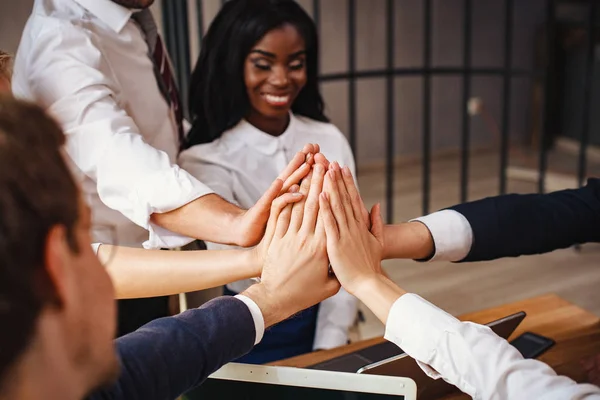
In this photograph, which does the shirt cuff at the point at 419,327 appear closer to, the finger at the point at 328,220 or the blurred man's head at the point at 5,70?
the finger at the point at 328,220

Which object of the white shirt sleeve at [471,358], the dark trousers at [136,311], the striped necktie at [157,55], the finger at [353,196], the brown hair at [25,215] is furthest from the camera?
the striped necktie at [157,55]

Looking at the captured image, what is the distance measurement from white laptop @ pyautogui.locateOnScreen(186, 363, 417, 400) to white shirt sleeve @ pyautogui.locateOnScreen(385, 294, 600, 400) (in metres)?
0.06

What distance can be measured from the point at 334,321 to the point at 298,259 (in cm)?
49

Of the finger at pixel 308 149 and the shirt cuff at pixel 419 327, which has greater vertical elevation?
the finger at pixel 308 149

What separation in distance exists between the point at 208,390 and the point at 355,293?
0.25 metres

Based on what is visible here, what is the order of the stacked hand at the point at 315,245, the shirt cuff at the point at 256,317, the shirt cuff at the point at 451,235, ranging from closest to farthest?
the shirt cuff at the point at 256,317 < the stacked hand at the point at 315,245 < the shirt cuff at the point at 451,235

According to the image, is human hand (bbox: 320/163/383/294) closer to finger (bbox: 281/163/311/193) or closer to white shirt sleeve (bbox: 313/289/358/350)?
finger (bbox: 281/163/311/193)

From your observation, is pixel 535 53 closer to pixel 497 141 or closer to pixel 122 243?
pixel 497 141

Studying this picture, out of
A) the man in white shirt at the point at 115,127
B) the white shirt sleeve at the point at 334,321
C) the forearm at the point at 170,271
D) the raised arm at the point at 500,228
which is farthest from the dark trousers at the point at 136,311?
the raised arm at the point at 500,228

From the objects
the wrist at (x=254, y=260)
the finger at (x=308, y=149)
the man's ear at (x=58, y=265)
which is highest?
the man's ear at (x=58, y=265)

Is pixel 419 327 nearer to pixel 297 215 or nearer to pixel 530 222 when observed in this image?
pixel 297 215

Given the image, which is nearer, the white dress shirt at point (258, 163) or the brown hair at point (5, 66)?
the brown hair at point (5, 66)

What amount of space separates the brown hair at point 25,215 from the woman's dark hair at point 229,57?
1.07 m

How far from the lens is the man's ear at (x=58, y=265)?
0.52 meters
